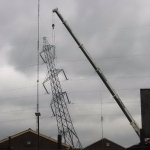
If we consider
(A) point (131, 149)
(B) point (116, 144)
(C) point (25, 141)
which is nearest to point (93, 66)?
(C) point (25, 141)

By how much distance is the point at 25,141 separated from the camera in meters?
59.5

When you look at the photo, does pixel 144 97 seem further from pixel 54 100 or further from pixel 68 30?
pixel 54 100

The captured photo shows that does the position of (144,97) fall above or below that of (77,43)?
below

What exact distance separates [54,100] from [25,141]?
27.9 feet

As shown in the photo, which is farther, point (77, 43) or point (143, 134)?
point (77, 43)

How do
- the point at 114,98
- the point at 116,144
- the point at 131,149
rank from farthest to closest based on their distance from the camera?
the point at 116,144
the point at 114,98
the point at 131,149

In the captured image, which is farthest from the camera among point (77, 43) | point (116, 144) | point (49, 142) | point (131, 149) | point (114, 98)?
point (116, 144)

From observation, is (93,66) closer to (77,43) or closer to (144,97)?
(77,43)

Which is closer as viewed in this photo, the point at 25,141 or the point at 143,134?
the point at 143,134

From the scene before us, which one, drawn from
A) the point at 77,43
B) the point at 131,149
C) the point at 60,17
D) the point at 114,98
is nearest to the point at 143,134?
the point at 131,149

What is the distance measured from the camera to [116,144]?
275 ft

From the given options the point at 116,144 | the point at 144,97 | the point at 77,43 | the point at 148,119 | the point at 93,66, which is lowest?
the point at 116,144

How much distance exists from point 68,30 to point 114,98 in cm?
1109

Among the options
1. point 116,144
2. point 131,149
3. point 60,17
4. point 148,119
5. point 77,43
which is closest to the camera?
point 131,149
